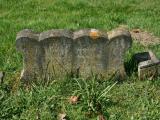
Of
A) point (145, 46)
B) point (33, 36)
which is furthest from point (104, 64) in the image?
point (145, 46)

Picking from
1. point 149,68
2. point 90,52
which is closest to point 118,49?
point 90,52


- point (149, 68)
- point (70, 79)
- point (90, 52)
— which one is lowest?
point (70, 79)

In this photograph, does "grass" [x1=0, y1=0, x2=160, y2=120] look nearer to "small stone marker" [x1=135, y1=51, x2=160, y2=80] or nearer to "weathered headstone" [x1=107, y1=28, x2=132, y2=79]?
"small stone marker" [x1=135, y1=51, x2=160, y2=80]

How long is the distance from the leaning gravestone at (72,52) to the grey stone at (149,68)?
11.9 inches

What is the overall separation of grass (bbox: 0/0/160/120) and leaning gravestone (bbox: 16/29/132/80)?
22cm

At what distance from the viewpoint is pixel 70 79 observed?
6.82m

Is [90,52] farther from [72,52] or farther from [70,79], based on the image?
[70,79]

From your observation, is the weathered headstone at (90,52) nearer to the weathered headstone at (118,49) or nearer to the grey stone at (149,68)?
the weathered headstone at (118,49)

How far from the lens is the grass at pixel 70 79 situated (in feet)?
20.0

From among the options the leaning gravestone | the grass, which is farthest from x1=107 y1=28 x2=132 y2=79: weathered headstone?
the grass

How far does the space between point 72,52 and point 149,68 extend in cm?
129

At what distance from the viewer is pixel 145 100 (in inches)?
247

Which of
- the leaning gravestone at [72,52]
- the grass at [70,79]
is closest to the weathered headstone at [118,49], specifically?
the leaning gravestone at [72,52]

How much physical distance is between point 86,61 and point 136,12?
14.3ft
